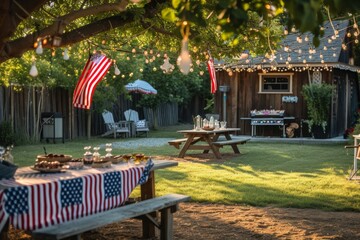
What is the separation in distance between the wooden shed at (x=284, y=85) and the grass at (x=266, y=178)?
4.33 metres

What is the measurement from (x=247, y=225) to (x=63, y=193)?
2922 mm

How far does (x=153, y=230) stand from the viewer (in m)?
6.87

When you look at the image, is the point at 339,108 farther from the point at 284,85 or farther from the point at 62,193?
the point at 62,193

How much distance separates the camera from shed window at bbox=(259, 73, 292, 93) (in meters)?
21.8

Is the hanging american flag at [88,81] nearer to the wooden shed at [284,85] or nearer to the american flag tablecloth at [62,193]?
the american flag tablecloth at [62,193]

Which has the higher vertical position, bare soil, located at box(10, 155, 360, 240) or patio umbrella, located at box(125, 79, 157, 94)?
patio umbrella, located at box(125, 79, 157, 94)

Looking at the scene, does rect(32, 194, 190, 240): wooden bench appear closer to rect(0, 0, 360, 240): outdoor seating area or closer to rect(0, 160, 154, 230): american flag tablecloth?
rect(0, 0, 360, 240): outdoor seating area

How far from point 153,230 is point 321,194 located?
3.87 metres

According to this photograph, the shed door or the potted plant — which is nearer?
the potted plant

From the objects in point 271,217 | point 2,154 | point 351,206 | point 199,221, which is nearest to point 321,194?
point 351,206

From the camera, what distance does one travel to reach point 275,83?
72.3 ft

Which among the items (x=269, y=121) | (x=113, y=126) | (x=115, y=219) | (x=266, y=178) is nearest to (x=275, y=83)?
(x=269, y=121)

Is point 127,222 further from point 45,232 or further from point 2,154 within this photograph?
point 45,232

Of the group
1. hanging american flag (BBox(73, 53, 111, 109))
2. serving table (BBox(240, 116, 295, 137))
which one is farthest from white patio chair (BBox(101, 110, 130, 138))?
hanging american flag (BBox(73, 53, 111, 109))
